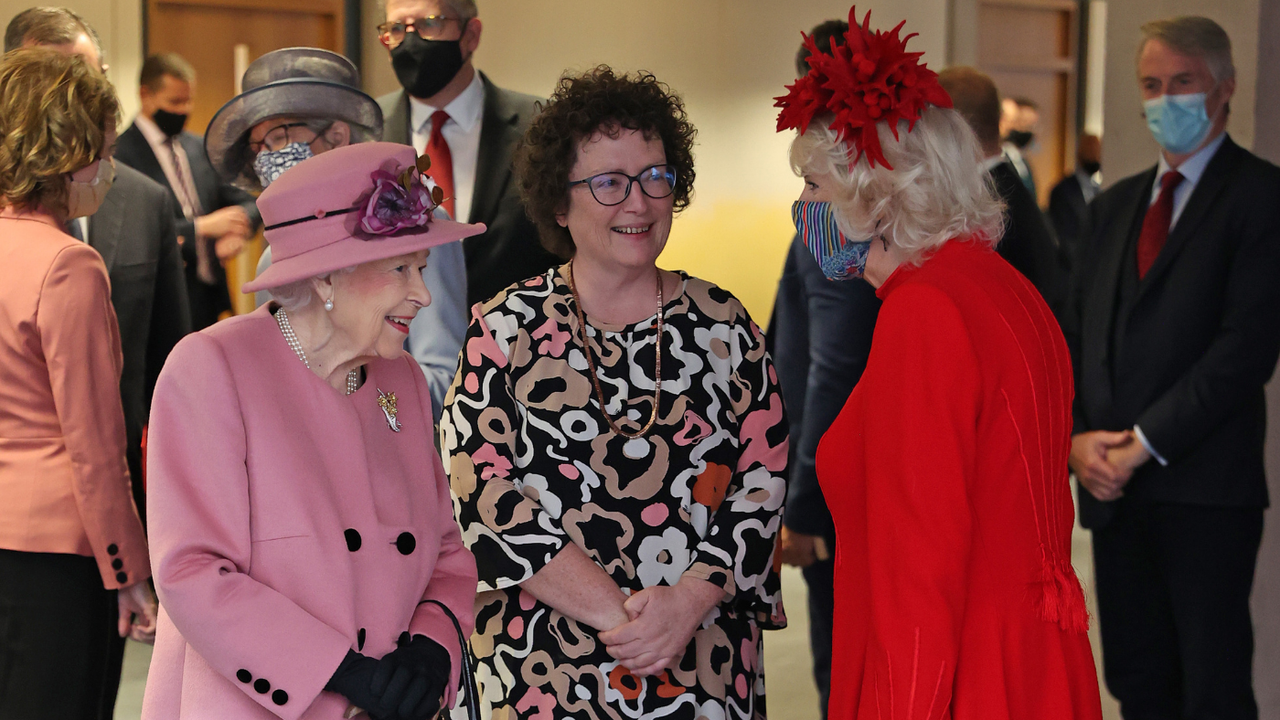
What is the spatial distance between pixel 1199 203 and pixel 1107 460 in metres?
0.75

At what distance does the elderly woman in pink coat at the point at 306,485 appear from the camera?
169cm

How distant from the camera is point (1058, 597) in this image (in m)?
1.92

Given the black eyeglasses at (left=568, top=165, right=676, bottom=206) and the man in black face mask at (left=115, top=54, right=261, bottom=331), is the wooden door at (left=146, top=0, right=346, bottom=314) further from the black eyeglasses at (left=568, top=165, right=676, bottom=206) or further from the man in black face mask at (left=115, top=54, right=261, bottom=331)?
the black eyeglasses at (left=568, top=165, right=676, bottom=206)

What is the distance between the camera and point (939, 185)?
77.7 inches

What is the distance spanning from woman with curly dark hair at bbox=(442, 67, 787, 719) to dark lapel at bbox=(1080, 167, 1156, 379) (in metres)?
1.59

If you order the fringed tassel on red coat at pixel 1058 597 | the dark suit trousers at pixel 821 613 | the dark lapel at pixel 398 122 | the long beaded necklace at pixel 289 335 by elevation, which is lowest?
the dark suit trousers at pixel 821 613

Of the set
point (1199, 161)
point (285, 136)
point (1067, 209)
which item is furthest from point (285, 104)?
point (1067, 209)

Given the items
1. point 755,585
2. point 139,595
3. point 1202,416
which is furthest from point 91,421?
point 1202,416

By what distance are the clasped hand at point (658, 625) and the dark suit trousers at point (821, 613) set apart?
133 cm

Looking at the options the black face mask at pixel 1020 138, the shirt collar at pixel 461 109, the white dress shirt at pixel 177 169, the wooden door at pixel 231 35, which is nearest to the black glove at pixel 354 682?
the shirt collar at pixel 461 109

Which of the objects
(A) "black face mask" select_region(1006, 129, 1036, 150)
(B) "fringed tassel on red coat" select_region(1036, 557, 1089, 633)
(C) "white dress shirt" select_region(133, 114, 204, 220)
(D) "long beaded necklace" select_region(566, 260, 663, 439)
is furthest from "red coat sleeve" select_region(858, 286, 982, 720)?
(A) "black face mask" select_region(1006, 129, 1036, 150)

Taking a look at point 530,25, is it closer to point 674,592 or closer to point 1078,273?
point 1078,273

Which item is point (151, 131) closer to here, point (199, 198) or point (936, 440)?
point (199, 198)

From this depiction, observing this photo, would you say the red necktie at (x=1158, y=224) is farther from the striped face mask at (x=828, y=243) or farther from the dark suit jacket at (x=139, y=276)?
the dark suit jacket at (x=139, y=276)
